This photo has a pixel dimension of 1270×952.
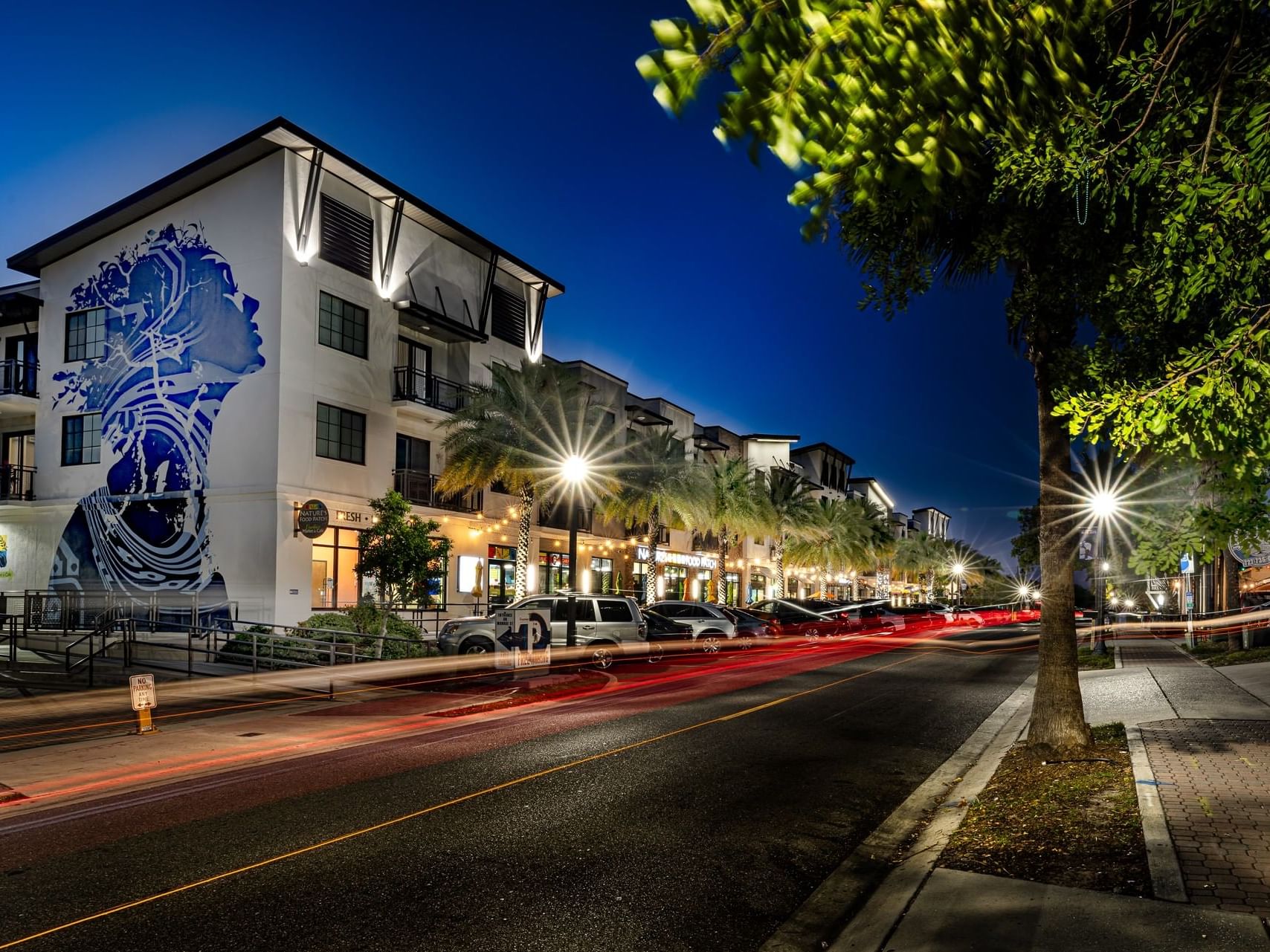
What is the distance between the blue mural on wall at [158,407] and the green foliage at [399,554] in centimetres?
528

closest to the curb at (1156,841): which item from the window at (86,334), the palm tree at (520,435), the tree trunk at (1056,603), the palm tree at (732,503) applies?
the tree trunk at (1056,603)

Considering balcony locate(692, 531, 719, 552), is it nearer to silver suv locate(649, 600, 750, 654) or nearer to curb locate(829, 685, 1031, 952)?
silver suv locate(649, 600, 750, 654)

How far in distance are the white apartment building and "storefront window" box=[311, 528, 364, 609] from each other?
7cm

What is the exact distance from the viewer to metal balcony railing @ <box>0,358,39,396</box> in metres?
32.3

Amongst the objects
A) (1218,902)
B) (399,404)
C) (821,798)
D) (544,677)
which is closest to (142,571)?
(399,404)

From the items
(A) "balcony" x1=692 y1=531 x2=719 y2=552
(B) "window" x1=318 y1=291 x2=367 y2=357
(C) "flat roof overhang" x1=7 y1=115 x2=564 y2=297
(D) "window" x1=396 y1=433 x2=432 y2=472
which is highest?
(C) "flat roof overhang" x1=7 y1=115 x2=564 y2=297

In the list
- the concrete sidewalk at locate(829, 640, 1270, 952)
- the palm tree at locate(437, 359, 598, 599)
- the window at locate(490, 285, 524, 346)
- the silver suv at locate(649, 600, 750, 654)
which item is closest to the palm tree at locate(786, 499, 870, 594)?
the window at locate(490, 285, 524, 346)

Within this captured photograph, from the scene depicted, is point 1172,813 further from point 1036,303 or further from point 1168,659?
point 1168,659

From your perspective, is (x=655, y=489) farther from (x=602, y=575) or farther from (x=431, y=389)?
(x=602, y=575)

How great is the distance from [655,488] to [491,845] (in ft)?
101

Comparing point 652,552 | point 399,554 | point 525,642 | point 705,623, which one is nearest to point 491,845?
point 525,642

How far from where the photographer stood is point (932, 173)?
3791mm

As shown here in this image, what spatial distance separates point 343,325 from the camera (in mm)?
30109

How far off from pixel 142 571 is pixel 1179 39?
104 feet
